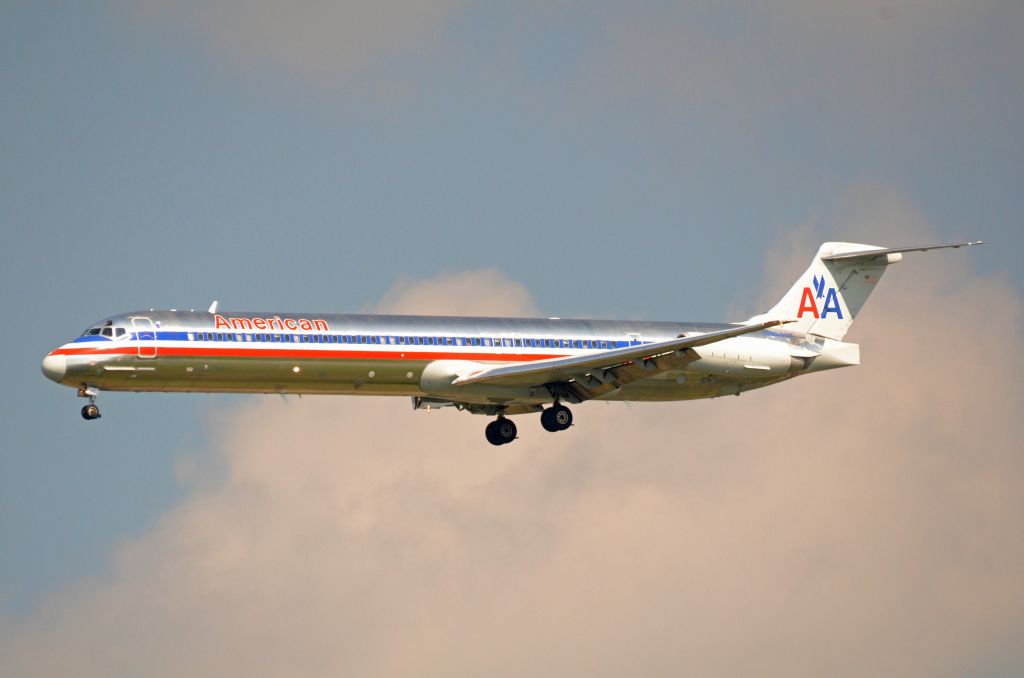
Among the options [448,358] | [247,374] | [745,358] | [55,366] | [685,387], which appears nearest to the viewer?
[55,366]

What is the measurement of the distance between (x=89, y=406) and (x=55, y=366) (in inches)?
64.6

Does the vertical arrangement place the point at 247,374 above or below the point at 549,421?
above

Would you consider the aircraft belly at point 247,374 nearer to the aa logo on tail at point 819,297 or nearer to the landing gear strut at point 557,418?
the landing gear strut at point 557,418

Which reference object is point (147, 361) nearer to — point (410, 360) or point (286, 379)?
point (286, 379)

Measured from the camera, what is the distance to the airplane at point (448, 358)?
185 feet

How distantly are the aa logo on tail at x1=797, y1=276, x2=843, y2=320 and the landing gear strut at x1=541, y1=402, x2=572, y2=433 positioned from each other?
10681 millimetres

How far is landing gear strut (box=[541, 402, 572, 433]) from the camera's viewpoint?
2391 inches

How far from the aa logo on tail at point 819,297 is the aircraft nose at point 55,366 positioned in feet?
86.7

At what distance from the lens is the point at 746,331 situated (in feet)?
185

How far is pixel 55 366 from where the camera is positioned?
5634 cm

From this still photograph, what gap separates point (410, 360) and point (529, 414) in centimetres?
776

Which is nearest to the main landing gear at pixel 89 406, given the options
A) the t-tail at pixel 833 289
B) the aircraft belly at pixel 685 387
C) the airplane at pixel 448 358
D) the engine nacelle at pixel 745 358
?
the airplane at pixel 448 358

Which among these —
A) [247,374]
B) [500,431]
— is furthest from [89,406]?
[500,431]

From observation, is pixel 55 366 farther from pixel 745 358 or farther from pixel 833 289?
pixel 833 289
